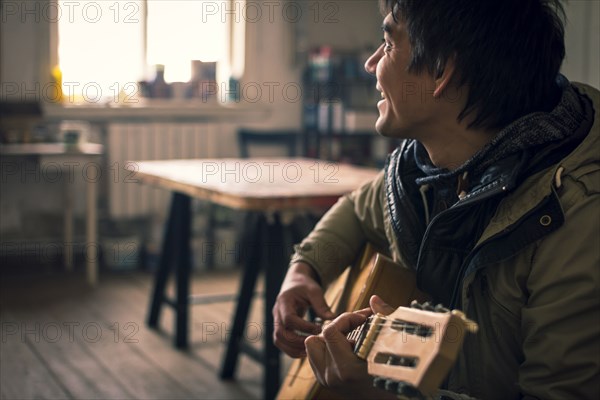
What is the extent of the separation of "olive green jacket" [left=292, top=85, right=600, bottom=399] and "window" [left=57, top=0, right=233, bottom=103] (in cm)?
394

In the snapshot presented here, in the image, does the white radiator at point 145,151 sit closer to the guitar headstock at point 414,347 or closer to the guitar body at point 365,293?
the guitar body at point 365,293

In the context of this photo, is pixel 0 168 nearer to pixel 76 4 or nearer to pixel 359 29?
pixel 76 4

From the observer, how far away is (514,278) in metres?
1.31

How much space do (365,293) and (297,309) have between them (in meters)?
0.23

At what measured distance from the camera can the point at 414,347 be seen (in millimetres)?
1045

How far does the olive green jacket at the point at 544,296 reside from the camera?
120 centimetres

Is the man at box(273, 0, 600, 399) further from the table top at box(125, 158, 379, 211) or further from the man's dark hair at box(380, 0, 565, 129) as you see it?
the table top at box(125, 158, 379, 211)

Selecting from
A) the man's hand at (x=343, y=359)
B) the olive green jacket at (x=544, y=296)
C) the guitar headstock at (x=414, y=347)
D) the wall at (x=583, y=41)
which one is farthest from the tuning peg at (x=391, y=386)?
the wall at (x=583, y=41)

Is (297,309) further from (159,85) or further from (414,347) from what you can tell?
(159,85)

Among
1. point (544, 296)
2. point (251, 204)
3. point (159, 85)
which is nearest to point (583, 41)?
point (544, 296)

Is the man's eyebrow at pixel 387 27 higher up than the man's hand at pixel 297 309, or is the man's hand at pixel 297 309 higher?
the man's eyebrow at pixel 387 27

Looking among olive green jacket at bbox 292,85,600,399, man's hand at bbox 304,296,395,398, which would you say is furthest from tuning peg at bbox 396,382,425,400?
olive green jacket at bbox 292,85,600,399

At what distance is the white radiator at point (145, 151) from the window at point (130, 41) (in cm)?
30

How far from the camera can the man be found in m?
1.23
